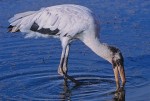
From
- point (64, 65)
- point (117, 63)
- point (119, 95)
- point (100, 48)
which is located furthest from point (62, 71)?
point (119, 95)

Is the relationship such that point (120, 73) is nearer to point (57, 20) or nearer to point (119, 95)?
point (119, 95)

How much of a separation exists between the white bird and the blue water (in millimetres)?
454

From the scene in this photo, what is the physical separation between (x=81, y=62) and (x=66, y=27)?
116cm

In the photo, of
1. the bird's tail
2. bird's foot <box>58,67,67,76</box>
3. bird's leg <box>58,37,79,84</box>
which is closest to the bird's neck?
bird's leg <box>58,37,79,84</box>

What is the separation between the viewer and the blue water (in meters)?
10.1

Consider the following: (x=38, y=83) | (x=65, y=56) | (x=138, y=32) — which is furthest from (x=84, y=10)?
(x=138, y=32)

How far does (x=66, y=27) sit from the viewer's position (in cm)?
1084

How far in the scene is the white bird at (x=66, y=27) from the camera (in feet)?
34.9

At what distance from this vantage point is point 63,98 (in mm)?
9969

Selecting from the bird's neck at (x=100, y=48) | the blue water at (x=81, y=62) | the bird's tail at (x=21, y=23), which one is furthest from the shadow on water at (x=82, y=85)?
the bird's tail at (x=21, y=23)

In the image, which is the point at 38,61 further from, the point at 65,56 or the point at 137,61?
the point at 137,61

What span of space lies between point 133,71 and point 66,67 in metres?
1.36

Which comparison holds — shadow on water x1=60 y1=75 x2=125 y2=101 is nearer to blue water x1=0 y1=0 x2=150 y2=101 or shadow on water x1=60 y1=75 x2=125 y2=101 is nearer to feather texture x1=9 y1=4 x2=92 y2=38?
blue water x1=0 y1=0 x2=150 y2=101

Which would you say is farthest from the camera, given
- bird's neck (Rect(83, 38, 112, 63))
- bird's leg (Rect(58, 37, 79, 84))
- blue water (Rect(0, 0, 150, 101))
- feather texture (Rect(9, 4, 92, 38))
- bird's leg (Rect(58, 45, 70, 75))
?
bird's leg (Rect(58, 45, 70, 75))
